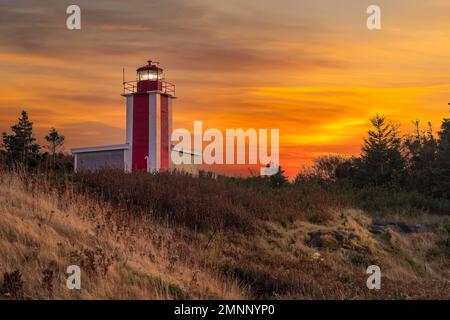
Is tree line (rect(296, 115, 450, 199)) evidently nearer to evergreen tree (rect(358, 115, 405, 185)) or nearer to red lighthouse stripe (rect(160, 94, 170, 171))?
evergreen tree (rect(358, 115, 405, 185))

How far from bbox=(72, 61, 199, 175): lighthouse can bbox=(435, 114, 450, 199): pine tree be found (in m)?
12.5

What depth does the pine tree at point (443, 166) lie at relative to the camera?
24517 mm

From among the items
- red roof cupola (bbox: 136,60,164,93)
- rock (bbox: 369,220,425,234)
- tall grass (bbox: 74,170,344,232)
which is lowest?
rock (bbox: 369,220,425,234)

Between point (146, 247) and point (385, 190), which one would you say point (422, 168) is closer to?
point (385, 190)

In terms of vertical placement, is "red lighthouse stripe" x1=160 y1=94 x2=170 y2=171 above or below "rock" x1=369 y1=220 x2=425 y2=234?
above

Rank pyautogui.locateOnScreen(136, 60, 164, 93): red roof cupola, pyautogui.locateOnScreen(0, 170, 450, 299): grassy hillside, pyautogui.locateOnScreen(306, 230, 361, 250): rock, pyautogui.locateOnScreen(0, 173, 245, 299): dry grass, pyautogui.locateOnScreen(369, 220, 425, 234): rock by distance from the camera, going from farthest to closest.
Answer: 1. pyautogui.locateOnScreen(136, 60, 164, 93): red roof cupola
2. pyautogui.locateOnScreen(369, 220, 425, 234): rock
3. pyautogui.locateOnScreen(306, 230, 361, 250): rock
4. pyautogui.locateOnScreen(0, 170, 450, 299): grassy hillside
5. pyautogui.locateOnScreen(0, 173, 245, 299): dry grass

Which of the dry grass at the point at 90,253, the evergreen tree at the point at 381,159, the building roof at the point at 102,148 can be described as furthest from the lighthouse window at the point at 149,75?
the dry grass at the point at 90,253

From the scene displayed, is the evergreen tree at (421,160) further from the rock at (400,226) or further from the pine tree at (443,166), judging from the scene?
the rock at (400,226)

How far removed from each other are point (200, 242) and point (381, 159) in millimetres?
18437

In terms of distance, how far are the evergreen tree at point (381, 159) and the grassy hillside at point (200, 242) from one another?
8.70 meters

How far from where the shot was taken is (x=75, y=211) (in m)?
10.8

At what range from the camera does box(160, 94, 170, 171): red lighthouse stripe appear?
30962 mm

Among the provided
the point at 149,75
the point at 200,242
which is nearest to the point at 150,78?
the point at 149,75

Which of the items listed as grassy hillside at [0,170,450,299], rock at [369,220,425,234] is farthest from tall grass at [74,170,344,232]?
rock at [369,220,425,234]
